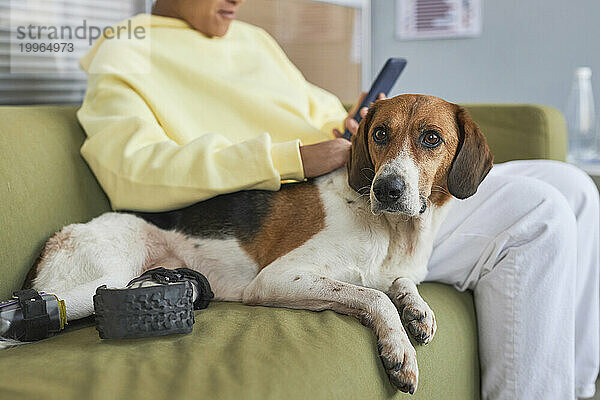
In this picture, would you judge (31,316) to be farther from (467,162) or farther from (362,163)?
(467,162)

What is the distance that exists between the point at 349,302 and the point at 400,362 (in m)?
0.17

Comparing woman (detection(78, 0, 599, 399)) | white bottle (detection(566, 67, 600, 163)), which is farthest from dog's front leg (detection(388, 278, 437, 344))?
white bottle (detection(566, 67, 600, 163))

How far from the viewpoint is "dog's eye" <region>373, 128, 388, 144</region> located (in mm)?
1487

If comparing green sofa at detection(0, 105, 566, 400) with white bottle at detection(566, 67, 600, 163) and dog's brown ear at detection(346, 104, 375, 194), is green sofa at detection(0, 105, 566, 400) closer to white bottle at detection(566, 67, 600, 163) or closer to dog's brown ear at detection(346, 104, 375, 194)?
dog's brown ear at detection(346, 104, 375, 194)

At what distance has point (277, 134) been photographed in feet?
6.81

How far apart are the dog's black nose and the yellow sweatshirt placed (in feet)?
1.07

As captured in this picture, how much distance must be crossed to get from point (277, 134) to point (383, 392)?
→ 3.20 feet

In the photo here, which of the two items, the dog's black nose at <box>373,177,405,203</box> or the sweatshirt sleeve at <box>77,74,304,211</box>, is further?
the sweatshirt sleeve at <box>77,74,304,211</box>

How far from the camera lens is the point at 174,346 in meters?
1.23

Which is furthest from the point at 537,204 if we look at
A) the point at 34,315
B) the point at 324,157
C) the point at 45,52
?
the point at 45,52

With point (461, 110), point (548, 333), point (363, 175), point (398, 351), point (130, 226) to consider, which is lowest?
point (548, 333)

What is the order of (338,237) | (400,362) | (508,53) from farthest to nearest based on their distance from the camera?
(508,53) < (338,237) < (400,362)

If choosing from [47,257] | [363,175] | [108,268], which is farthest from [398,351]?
[47,257]

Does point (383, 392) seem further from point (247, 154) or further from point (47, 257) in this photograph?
point (47, 257)
